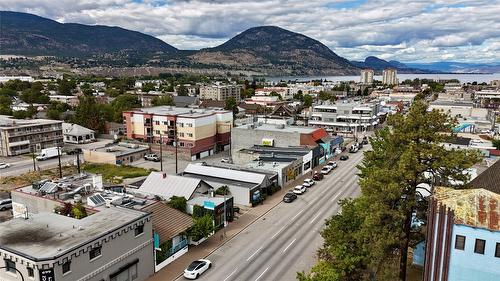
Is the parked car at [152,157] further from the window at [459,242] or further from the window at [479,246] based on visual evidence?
the window at [479,246]

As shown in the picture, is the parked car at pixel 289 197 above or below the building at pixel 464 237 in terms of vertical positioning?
below

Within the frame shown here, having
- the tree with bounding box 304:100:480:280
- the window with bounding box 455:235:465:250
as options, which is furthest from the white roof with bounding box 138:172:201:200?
the window with bounding box 455:235:465:250

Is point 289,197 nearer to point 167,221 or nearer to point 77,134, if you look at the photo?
point 167,221

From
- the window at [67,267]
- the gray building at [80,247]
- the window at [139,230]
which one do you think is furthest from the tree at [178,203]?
the window at [67,267]

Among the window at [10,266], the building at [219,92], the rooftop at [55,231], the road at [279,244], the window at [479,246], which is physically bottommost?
the road at [279,244]

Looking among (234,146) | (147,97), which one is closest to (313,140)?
(234,146)

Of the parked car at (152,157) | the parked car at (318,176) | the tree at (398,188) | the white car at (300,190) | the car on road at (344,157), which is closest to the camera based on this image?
the tree at (398,188)

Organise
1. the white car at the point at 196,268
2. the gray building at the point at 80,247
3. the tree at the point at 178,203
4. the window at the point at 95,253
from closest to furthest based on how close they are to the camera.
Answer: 1. the gray building at the point at 80,247
2. the window at the point at 95,253
3. the white car at the point at 196,268
4. the tree at the point at 178,203

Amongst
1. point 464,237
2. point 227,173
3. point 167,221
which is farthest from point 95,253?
point 227,173

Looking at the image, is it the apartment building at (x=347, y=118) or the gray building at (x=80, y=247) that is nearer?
the gray building at (x=80, y=247)
